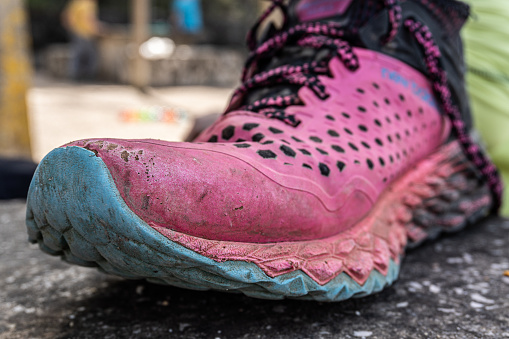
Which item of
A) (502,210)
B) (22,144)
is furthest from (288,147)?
(22,144)

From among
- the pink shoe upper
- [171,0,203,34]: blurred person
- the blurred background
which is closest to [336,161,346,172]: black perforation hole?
the pink shoe upper

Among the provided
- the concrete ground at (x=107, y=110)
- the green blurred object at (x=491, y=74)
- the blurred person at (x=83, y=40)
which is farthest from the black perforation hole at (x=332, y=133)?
the blurred person at (x=83, y=40)

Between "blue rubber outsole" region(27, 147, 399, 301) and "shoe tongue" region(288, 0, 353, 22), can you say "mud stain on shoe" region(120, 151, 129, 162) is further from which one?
"shoe tongue" region(288, 0, 353, 22)

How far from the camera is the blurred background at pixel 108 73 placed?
6.55 ft

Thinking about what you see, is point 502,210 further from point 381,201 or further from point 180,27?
point 180,27

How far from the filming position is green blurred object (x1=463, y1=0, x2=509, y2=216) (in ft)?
3.58

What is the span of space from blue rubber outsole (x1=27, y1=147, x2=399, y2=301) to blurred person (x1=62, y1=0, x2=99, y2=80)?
29.3ft

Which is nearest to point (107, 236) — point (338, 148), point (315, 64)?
point (338, 148)

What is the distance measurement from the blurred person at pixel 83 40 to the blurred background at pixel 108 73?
0.06ft

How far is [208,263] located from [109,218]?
3.9 inches

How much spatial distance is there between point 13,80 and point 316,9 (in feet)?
5.14

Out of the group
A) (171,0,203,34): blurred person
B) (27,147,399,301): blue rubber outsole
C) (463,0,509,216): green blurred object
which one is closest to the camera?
(27,147,399,301): blue rubber outsole

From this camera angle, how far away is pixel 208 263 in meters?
0.46

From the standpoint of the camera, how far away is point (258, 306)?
A: 601 mm
